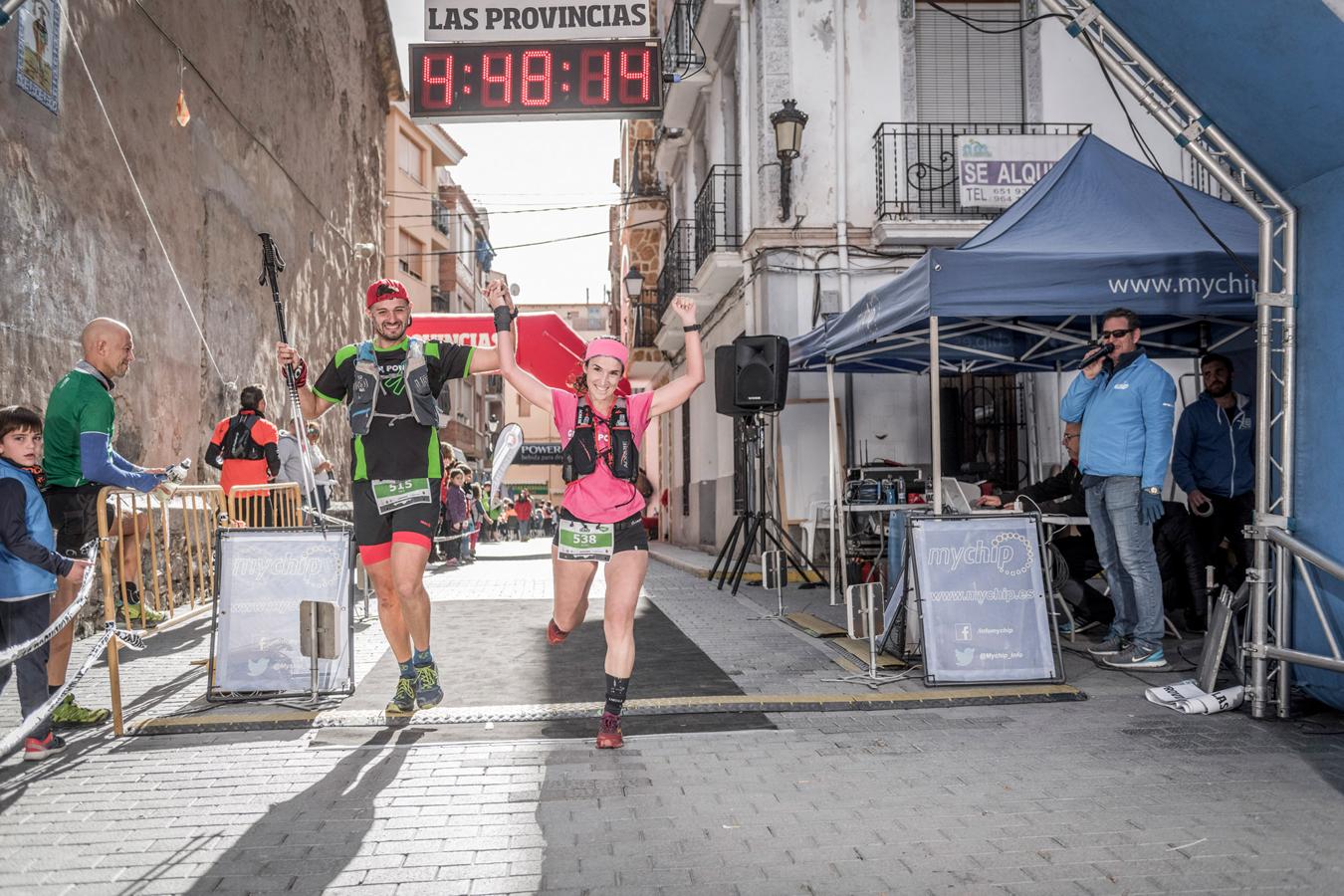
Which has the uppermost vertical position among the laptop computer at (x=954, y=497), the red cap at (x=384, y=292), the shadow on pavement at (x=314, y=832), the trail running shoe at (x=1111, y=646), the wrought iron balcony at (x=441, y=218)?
the wrought iron balcony at (x=441, y=218)

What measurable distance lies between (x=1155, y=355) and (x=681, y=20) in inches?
463

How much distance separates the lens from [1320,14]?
4.52m

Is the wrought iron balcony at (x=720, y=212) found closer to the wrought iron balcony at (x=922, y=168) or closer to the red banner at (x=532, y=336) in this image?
the wrought iron balcony at (x=922, y=168)

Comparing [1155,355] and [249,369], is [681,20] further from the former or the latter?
[1155,355]

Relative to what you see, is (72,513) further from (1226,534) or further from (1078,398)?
(1226,534)

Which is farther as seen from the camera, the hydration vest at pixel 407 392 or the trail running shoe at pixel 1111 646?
the trail running shoe at pixel 1111 646

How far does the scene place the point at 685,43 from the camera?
63.1 feet

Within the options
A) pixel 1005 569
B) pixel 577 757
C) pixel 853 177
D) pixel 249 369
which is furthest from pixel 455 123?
pixel 577 757

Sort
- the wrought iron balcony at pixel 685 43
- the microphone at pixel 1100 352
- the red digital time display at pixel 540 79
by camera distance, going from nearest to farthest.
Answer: the microphone at pixel 1100 352, the red digital time display at pixel 540 79, the wrought iron balcony at pixel 685 43

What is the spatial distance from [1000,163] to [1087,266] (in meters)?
8.28

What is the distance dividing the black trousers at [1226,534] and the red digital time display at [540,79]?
20.1 feet

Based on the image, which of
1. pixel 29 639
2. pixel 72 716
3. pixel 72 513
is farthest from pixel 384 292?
pixel 72 716

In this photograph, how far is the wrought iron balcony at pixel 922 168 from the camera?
590 inches

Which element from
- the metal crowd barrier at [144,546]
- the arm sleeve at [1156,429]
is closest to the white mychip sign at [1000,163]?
the arm sleeve at [1156,429]
